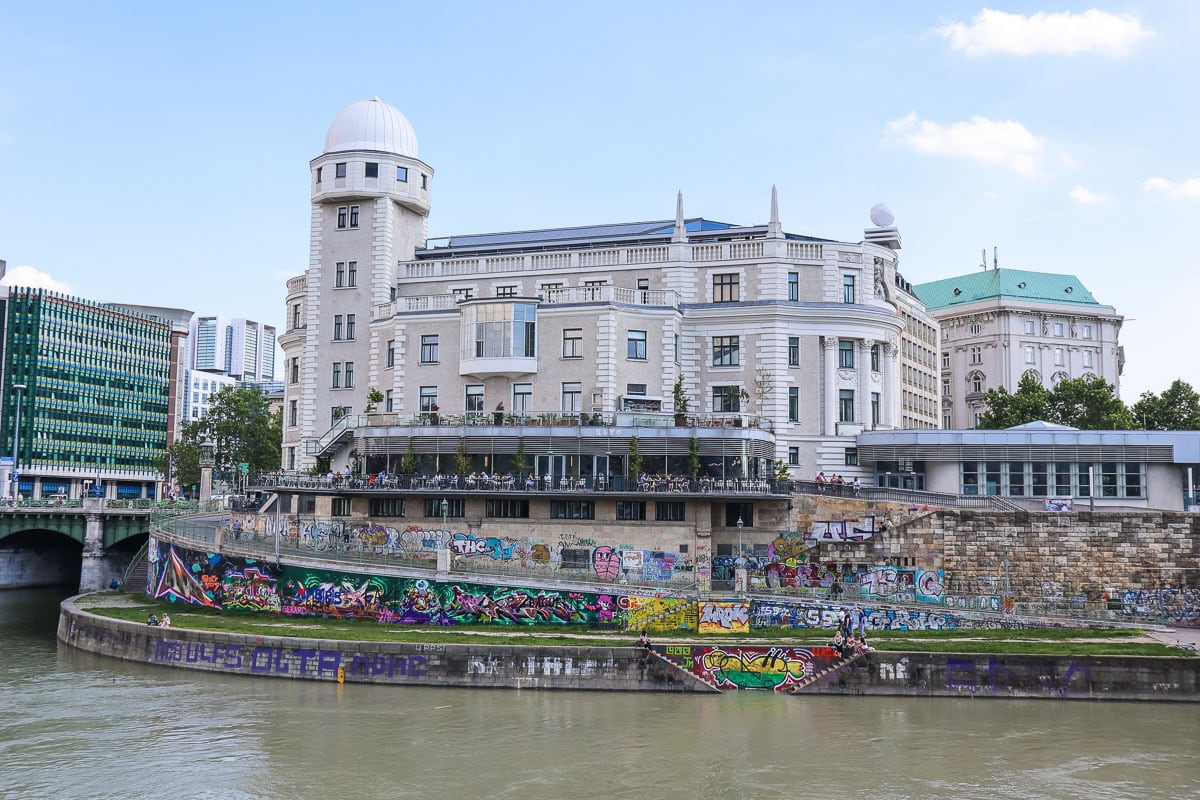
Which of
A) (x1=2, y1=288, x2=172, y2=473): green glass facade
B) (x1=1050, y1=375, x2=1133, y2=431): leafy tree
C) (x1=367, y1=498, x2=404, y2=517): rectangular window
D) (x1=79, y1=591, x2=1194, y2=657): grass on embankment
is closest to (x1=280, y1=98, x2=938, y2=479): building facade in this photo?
(x1=367, y1=498, x2=404, y2=517): rectangular window

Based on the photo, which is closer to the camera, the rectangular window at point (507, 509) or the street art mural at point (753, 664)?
the street art mural at point (753, 664)

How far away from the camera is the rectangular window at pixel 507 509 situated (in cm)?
5825

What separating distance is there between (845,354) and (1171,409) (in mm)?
31910

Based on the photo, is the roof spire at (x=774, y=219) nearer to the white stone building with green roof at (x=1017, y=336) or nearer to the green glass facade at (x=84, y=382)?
Result: the white stone building with green roof at (x=1017, y=336)

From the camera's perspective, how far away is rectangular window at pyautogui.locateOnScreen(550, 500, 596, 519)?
57.3 m

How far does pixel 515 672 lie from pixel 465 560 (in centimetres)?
1030

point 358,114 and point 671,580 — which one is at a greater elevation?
point 358,114

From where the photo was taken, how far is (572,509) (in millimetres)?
57531

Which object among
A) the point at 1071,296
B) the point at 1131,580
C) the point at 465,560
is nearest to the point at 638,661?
the point at 465,560

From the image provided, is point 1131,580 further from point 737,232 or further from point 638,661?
point 737,232

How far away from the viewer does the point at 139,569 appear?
72812 mm

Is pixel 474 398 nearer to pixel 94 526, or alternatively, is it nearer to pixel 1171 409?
pixel 94 526

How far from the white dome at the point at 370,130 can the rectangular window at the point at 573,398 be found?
21766 millimetres

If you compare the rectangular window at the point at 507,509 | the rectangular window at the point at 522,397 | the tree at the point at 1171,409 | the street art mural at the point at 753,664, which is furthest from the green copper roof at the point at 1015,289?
the street art mural at the point at 753,664
